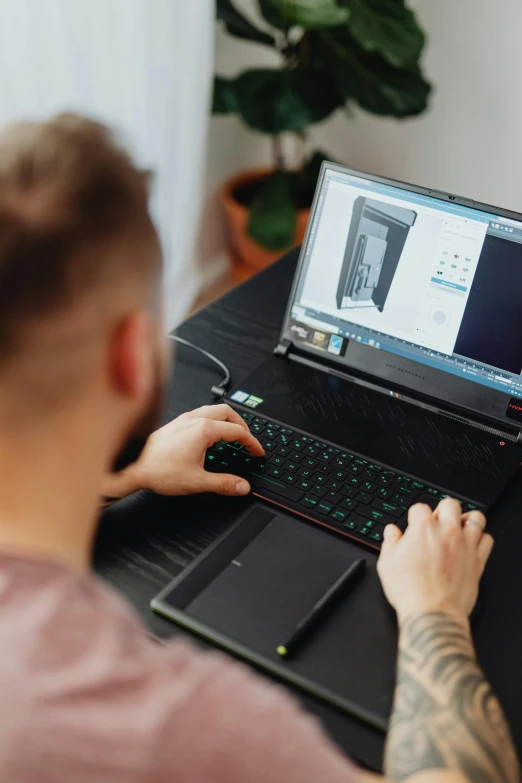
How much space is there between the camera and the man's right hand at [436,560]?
0.85 meters

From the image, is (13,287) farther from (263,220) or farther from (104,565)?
(263,220)

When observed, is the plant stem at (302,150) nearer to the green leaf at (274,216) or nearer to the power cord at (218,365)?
the green leaf at (274,216)

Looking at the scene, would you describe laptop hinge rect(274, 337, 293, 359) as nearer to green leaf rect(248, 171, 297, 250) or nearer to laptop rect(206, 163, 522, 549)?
laptop rect(206, 163, 522, 549)

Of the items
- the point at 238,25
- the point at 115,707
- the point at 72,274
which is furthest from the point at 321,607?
the point at 238,25

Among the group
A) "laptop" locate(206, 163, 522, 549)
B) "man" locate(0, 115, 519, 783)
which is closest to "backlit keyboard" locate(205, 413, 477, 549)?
"laptop" locate(206, 163, 522, 549)

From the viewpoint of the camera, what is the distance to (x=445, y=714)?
74 cm

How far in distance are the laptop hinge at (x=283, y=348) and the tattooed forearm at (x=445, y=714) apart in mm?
552

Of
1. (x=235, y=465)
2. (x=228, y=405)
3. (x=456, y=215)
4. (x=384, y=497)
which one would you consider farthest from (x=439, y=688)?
(x=456, y=215)

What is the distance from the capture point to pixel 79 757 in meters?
0.52

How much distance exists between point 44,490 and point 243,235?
206 centimetres

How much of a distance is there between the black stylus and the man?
164 millimetres

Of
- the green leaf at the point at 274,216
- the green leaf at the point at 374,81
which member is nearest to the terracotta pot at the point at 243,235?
the green leaf at the point at 274,216

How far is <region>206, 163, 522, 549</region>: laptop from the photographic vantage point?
1054 mm

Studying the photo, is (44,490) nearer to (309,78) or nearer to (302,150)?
(309,78)
